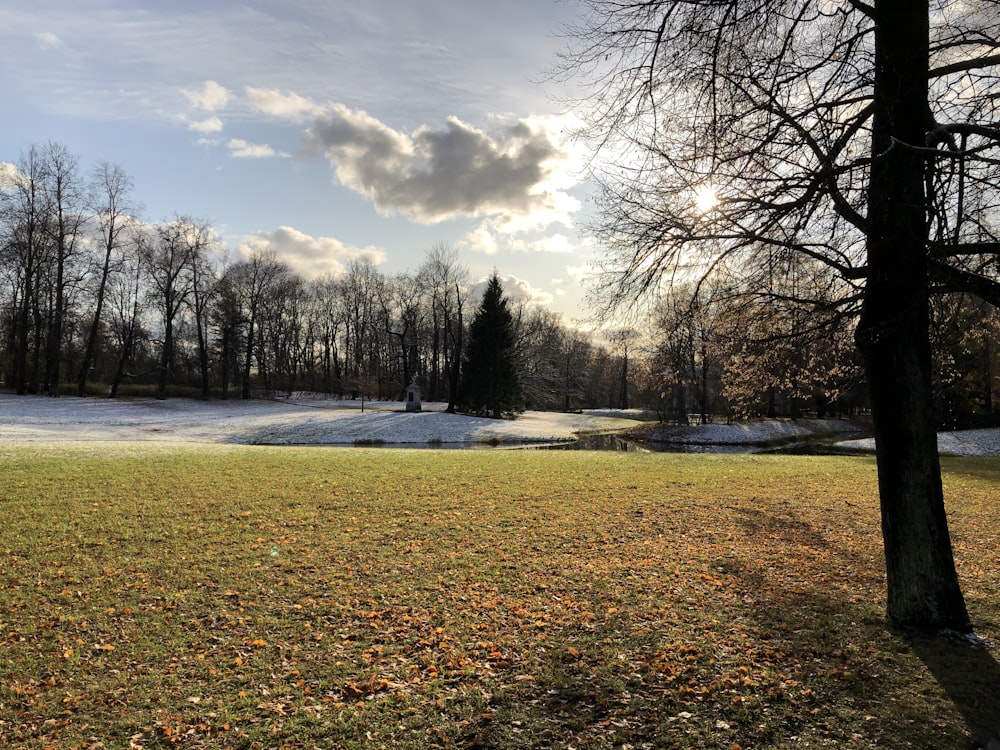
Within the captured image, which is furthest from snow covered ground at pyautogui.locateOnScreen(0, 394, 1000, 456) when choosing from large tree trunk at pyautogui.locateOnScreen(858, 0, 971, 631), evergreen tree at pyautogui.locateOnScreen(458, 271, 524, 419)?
large tree trunk at pyautogui.locateOnScreen(858, 0, 971, 631)

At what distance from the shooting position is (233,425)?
1209 inches

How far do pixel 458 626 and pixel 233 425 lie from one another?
96.7ft

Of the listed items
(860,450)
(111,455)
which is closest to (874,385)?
(111,455)

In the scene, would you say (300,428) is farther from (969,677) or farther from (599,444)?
(969,677)

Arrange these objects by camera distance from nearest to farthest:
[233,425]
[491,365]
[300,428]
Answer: [300,428] → [233,425] → [491,365]

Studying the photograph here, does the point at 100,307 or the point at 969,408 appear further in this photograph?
the point at 100,307

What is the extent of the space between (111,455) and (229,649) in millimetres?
12270

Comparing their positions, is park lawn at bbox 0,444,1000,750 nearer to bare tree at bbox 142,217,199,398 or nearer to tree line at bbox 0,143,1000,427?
tree line at bbox 0,143,1000,427

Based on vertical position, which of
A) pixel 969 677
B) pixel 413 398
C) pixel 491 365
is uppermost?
pixel 491 365

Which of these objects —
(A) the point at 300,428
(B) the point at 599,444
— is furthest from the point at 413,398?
(B) the point at 599,444

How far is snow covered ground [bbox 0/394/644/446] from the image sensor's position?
25844 millimetres

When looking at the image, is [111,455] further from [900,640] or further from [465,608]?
[900,640]

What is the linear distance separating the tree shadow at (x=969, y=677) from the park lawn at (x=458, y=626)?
0.02 meters

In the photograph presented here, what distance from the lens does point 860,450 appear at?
92.5ft
